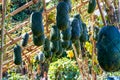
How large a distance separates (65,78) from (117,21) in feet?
20.5

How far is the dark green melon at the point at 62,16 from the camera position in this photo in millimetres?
2562

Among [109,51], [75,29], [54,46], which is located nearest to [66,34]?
[75,29]

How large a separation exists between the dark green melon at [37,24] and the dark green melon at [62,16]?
143mm

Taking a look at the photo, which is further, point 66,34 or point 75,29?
point 75,29

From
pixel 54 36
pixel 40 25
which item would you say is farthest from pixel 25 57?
pixel 40 25

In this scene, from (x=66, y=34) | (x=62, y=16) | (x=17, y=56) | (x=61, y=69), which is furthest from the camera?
(x=61, y=69)

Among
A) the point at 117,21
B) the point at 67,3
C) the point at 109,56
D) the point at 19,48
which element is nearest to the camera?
the point at 109,56

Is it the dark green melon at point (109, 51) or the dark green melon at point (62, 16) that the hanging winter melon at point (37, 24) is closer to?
the dark green melon at point (62, 16)

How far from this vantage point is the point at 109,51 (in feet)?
6.66

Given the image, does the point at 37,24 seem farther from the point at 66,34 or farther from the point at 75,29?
the point at 75,29

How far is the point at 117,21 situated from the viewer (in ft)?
7.82

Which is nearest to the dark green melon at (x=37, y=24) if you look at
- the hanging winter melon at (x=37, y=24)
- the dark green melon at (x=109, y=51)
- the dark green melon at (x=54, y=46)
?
the hanging winter melon at (x=37, y=24)

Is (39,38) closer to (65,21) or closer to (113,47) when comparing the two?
(65,21)

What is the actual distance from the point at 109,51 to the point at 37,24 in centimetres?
78
